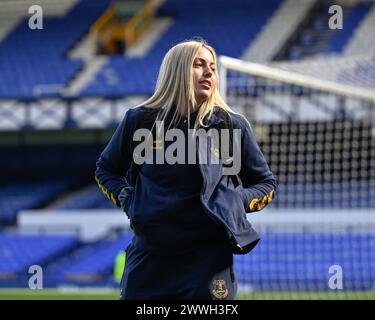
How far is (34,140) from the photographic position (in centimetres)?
2489

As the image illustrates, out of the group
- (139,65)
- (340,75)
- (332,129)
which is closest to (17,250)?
(139,65)

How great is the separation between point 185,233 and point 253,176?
409 millimetres

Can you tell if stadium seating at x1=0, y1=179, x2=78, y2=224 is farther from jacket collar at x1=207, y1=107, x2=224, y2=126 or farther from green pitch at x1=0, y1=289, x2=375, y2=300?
jacket collar at x1=207, y1=107, x2=224, y2=126

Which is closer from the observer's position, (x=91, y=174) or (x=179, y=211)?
(x=179, y=211)

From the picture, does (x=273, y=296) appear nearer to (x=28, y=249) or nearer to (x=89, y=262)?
(x=89, y=262)

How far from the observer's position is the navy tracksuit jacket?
343 cm

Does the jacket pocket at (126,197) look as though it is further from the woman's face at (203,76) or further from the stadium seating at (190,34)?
the stadium seating at (190,34)

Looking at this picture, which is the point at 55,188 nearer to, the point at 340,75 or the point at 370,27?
the point at 370,27

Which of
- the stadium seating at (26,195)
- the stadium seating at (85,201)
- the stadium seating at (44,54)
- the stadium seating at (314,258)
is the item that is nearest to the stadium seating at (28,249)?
the stadium seating at (85,201)

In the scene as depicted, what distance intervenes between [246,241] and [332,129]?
15.2 m

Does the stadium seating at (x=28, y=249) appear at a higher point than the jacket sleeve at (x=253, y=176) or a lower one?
lower

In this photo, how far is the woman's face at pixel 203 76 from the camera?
Result: 3533 millimetres

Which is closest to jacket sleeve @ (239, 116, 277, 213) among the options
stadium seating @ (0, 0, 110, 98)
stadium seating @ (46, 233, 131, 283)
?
stadium seating @ (46, 233, 131, 283)

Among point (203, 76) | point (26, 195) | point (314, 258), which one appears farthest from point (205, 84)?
point (26, 195)
